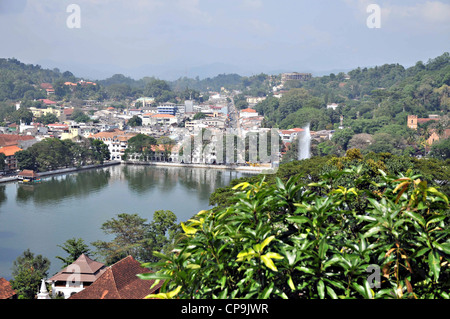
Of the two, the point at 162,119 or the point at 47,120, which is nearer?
the point at 47,120

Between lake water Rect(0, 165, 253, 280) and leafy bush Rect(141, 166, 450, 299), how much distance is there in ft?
13.4

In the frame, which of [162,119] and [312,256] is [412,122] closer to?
[162,119]

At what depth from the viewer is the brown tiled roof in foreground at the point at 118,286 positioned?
114 inches

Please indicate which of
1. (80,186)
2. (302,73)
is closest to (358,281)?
(80,186)

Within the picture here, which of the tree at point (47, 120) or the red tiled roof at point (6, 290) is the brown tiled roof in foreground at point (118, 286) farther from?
the tree at point (47, 120)

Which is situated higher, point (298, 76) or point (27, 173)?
point (298, 76)

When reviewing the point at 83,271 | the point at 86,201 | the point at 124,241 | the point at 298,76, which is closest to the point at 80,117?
the point at 86,201

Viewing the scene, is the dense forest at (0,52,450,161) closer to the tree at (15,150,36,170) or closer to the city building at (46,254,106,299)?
the tree at (15,150,36,170)

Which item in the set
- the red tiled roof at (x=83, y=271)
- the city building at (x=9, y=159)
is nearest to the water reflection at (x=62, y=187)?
the city building at (x=9, y=159)

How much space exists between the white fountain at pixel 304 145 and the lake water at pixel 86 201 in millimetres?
2288

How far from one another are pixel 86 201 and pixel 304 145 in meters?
7.58

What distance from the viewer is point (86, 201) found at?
27.9 feet

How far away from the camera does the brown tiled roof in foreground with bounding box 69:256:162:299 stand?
2904 mm
